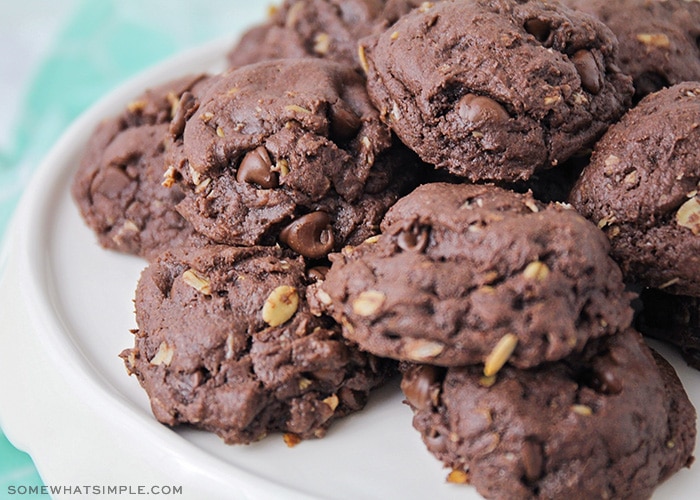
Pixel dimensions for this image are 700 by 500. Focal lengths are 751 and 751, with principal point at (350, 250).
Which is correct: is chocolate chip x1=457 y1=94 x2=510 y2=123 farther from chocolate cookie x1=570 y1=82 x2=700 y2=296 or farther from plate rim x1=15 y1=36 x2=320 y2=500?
plate rim x1=15 y1=36 x2=320 y2=500

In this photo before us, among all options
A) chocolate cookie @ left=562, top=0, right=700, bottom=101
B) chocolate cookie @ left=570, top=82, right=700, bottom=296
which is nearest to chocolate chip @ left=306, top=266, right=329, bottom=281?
chocolate cookie @ left=570, top=82, right=700, bottom=296

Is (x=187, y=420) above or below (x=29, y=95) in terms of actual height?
above

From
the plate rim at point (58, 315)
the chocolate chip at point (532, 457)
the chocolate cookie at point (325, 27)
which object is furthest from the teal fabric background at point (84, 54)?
the chocolate chip at point (532, 457)

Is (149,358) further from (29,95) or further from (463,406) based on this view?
(29,95)

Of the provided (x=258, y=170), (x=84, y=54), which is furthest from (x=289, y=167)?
(x=84, y=54)

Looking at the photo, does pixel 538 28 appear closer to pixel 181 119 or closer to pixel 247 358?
pixel 181 119

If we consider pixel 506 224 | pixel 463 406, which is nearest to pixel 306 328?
pixel 463 406
